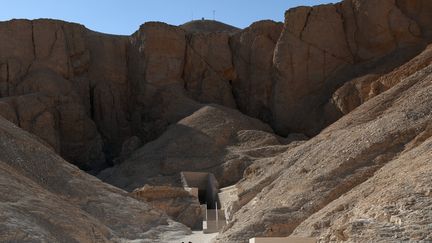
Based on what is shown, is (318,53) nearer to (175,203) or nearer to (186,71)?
(186,71)

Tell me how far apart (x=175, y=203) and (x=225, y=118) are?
13.2 metres

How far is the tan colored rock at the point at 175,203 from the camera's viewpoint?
35.9 metres

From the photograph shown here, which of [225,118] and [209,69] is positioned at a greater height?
[209,69]

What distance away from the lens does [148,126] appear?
53.6 meters

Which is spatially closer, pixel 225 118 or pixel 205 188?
pixel 205 188

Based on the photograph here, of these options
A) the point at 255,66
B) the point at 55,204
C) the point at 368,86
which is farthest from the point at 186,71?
the point at 55,204

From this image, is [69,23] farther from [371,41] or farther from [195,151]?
[371,41]

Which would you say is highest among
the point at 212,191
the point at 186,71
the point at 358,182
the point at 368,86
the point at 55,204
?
the point at 186,71

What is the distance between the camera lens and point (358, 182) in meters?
24.4

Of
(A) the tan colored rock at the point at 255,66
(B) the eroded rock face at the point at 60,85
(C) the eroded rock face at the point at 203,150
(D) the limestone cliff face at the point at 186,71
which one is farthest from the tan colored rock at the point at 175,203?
(A) the tan colored rock at the point at 255,66

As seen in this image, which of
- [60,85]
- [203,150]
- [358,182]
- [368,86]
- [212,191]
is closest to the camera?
[358,182]

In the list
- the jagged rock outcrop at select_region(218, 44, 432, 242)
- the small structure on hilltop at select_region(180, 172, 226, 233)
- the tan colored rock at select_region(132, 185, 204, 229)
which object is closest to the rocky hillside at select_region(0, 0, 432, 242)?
the jagged rock outcrop at select_region(218, 44, 432, 242)

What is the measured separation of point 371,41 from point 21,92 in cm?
2467

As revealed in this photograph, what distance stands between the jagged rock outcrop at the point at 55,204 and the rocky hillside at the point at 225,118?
9 centimetres
